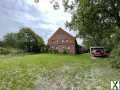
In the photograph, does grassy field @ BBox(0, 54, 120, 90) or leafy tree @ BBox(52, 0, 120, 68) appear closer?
grassy field @ BBox(0, 54, 120, 90)

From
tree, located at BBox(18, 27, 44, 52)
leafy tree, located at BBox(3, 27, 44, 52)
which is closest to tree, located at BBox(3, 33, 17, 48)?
leafy tree, located at BBox(3, 27, 44, 52)

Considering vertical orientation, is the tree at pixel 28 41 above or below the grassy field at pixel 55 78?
above

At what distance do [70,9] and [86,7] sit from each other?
6.45ft

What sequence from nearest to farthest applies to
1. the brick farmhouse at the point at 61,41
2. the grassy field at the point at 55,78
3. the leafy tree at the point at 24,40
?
the grassy field at the point at 55,78
the leafy tree at the point at 24,40
the brick farmhouse at the point at 61,41

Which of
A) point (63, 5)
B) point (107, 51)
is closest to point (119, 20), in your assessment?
point (63, 5)

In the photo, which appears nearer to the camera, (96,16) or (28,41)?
(96,16)

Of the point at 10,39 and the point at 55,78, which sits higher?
the point at 10,39

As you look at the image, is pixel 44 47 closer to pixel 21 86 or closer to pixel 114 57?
pixel 114 57

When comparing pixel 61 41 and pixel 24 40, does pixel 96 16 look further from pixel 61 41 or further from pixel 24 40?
pixel 61 41

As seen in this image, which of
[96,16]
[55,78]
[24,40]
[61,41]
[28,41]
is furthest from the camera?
[61,41]

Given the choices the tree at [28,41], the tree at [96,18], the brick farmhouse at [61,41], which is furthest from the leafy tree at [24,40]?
the tree at [96,18]

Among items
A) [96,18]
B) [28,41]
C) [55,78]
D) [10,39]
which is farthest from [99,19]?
[10,39]

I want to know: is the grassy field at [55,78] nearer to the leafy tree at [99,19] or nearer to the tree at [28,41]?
the leafy tree at [99,19]

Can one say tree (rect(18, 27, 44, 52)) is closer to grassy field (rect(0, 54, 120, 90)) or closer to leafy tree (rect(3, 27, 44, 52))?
leafy tree (rect(3, 27, 44, 52))
